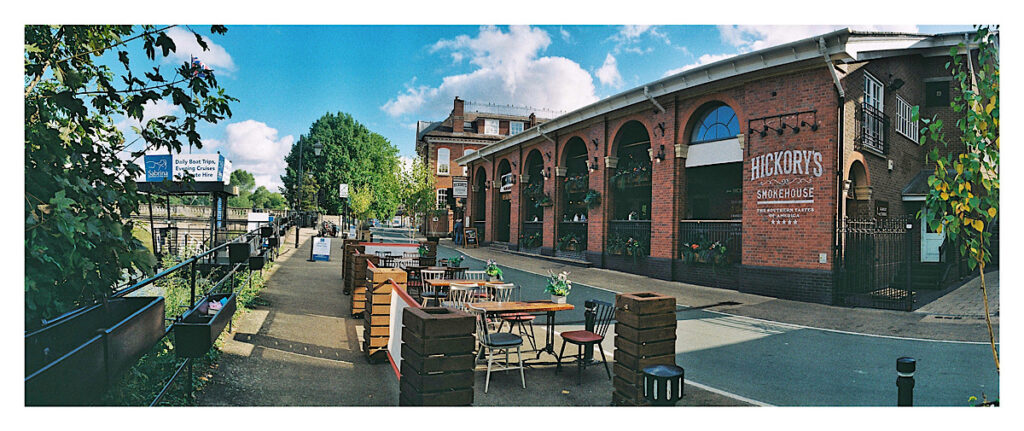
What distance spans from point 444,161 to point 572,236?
76.7ft

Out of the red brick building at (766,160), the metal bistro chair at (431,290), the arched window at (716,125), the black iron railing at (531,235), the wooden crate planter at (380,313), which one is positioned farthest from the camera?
the black iron railing at (531,235)

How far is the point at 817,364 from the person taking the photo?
6.23 m

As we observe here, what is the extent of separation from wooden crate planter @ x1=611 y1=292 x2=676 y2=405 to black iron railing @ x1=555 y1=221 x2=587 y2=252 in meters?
14.1

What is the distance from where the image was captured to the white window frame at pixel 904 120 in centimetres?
1373

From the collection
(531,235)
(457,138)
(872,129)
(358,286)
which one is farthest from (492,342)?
(457,138)

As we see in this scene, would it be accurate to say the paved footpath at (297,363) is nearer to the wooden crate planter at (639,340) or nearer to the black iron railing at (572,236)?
the wooden crate planter at (639,340)

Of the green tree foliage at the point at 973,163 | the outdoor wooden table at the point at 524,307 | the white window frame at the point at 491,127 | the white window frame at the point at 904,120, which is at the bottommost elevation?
the outdoor wooden table at the point at 524,307

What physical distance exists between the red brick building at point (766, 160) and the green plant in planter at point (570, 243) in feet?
0.17

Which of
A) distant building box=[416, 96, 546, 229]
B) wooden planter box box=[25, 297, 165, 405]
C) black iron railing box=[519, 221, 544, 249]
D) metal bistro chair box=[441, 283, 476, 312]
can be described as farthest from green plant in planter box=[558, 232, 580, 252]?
distant building box=[416, 96, 546, 229]

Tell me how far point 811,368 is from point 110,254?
276 inches

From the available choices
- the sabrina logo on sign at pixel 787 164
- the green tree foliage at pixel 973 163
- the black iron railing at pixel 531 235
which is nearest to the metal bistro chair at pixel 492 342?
the green tree foliage at pixel 973 163

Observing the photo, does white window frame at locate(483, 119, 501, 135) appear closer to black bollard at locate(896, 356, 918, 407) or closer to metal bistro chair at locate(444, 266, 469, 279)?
metal bistro chair at locate(444, 266, 469, 279)

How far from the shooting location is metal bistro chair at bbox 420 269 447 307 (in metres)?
8.42

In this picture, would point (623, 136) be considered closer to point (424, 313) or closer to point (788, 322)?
point (788, 322)
